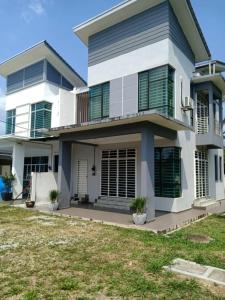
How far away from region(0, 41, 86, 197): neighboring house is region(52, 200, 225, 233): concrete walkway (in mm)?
5299

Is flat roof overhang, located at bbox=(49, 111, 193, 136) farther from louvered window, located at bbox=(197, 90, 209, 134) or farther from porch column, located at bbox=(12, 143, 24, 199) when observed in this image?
porch column, located at bbox=(12, 143, 24, 199)

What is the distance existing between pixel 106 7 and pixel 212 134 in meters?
7.99

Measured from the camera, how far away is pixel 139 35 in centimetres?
1236

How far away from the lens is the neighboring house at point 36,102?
1606 centimetres

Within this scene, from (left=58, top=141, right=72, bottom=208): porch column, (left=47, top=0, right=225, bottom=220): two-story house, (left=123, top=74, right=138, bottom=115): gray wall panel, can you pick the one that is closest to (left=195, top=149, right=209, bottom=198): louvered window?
(left=47, top=0, right=225, bottom=220): two-story house

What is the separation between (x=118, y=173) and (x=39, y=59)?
933 centimetres

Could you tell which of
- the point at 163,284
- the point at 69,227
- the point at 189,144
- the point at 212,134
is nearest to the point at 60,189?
the point at 69,227

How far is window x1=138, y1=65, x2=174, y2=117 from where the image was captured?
445 inches

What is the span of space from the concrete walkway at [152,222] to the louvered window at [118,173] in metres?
1.97

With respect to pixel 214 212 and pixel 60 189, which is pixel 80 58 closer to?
pixel 60 189

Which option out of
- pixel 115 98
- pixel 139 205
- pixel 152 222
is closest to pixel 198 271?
pixel 139 205

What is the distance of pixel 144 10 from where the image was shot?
482 inches

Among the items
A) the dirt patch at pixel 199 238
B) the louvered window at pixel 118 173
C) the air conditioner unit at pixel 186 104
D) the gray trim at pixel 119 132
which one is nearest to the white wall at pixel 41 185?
the gray trim at pixel 119 132

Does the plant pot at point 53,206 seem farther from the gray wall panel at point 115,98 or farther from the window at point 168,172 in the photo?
the gray wall panel at point 115,98
